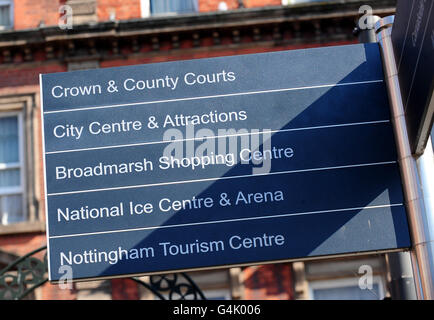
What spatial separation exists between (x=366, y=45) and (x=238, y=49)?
332 inches

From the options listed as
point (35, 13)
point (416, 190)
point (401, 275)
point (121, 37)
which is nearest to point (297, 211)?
point (416, 190)

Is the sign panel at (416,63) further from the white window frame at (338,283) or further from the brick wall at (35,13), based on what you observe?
the brick wall at (35,13)

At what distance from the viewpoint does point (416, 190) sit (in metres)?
4.02

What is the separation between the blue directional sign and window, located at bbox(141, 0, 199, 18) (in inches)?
355

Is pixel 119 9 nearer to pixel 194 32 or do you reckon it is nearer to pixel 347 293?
pixel 194 32

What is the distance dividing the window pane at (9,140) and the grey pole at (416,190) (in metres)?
9.29

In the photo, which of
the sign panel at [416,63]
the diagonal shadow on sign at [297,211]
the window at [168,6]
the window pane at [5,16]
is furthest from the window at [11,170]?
the sign panel at [416,63]

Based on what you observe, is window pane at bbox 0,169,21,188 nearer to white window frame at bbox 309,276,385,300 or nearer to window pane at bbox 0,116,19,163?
window pane at bbox 0,116,19,163

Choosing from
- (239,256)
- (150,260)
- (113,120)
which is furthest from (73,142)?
(239,256)

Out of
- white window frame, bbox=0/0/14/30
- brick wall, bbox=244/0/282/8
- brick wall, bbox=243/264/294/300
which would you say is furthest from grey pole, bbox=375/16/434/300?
white window frame, bbox=0/0/14/30

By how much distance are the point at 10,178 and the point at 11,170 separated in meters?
0.14

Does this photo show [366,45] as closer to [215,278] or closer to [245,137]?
[245,137]

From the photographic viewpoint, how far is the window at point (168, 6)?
13227 mm

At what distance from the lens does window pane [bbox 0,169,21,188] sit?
1236 cm
